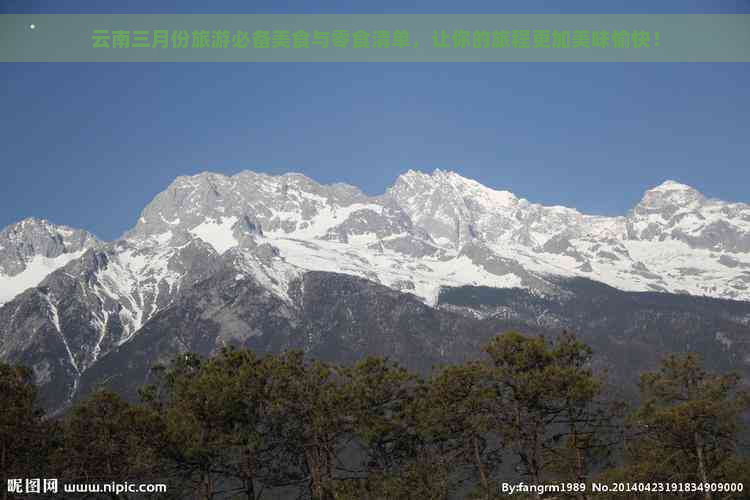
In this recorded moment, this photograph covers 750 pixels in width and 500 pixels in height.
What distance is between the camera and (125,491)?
4825 centimetres

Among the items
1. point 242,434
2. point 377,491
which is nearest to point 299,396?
point 242,434

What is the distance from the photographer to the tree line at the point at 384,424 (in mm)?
49094

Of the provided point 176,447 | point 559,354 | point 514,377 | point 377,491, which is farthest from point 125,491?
point 559,354

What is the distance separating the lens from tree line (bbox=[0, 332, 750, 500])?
49.1 meters

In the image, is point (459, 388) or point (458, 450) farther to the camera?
point (458, 450)

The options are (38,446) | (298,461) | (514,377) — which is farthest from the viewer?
(298,461)

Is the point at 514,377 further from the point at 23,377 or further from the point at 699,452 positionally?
the point at 23,377

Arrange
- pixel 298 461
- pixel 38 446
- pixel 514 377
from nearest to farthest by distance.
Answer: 1. pixel 38 446
2. pixel 514 377
3. pixel 298 461

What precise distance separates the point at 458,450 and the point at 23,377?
96.7 ft

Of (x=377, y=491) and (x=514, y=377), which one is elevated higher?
(x=514, y=377)

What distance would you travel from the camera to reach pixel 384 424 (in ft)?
176

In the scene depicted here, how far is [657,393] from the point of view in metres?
53.4

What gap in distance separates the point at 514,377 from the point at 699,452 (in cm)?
1339

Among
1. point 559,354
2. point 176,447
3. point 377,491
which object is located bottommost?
point 377,491
